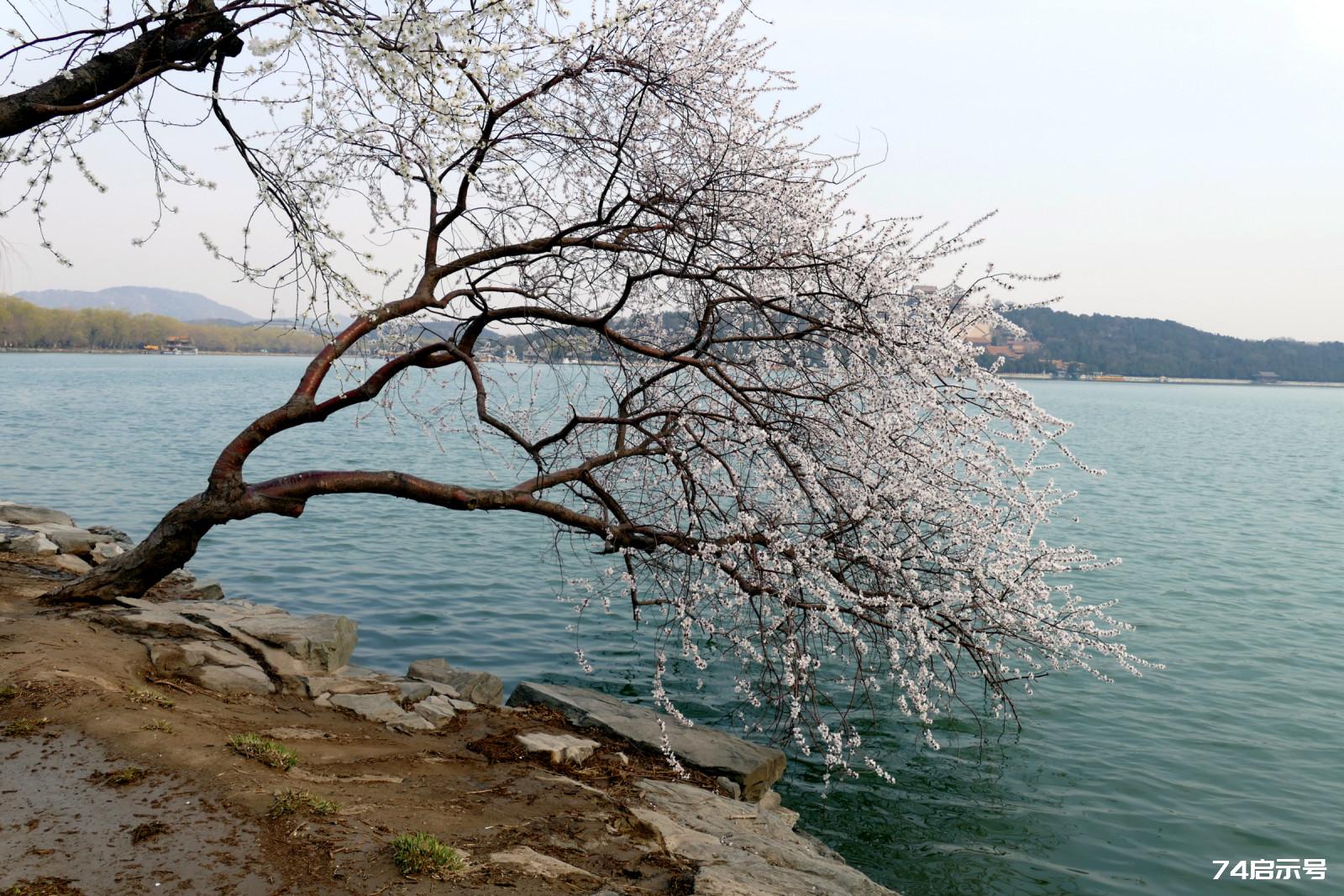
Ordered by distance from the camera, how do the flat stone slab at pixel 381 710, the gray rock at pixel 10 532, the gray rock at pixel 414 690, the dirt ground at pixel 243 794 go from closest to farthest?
the dirt ground at pixel 243 794
the flat stone slab at pixel 381 710
the gray rock at pixel 414 690
the gray rock at pixel 10 532

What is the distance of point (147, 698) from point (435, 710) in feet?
7.52

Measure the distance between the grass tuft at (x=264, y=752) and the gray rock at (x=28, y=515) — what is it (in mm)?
9759

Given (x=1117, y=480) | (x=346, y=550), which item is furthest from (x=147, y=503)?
(x=1117, y=480)

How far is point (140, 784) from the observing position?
5.36 m

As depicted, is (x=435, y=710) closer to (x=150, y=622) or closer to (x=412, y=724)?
(x=412, y=724)

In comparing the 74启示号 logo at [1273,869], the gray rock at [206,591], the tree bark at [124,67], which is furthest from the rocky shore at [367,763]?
the tree bark at [124,67]

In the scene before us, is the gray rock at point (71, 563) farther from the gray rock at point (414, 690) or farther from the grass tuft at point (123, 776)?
the grass tuft at point (123, 776)

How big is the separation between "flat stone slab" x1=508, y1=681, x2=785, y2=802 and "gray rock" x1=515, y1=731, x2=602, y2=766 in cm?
74

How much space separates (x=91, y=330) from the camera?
14162 cm

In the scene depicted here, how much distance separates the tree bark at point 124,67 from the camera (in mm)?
7168

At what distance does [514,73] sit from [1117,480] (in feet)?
106

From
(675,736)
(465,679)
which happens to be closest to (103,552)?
(465,679)

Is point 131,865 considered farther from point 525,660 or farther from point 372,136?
point 525,660

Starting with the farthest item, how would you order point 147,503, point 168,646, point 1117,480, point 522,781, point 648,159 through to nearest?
point 1117,480 < point 147,503 < point 648,159 < point 168,646 < point 522,781
